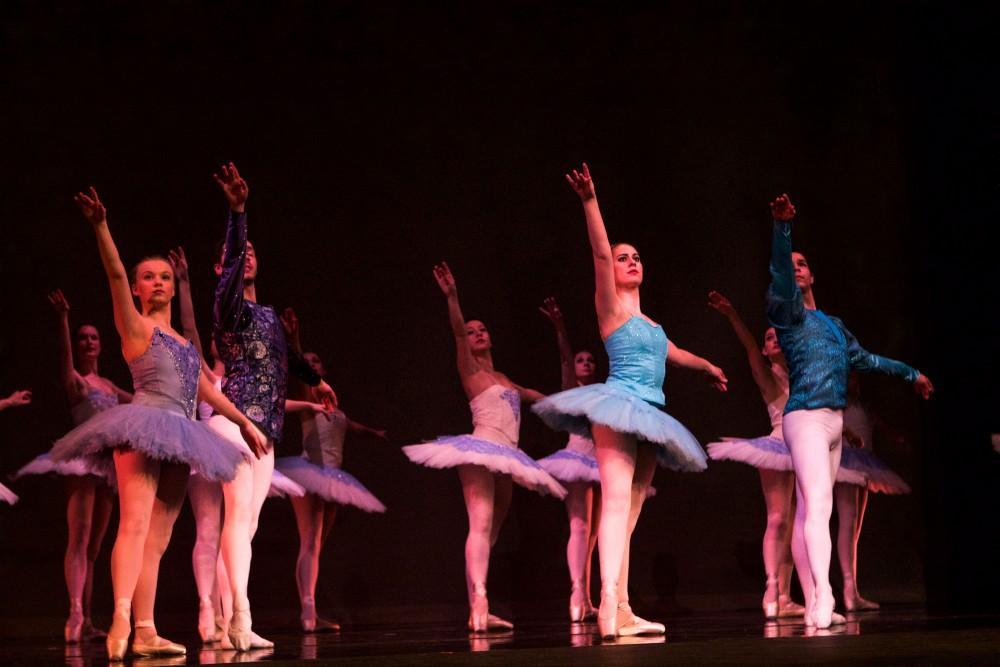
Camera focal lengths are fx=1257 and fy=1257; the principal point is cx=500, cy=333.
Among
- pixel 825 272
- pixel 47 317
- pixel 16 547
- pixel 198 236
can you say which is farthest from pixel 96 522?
pixel 825 272

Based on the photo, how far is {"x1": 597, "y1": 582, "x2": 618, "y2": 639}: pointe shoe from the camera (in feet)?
14.2

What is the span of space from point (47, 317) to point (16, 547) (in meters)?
1.22

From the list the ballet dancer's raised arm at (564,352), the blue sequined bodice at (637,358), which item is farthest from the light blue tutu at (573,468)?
the blue sequined bodice at (637,358)

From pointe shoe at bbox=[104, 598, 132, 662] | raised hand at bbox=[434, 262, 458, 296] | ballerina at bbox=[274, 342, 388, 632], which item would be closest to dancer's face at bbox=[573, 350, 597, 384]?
raised hand at bbox=[434, 262, 458, 296]

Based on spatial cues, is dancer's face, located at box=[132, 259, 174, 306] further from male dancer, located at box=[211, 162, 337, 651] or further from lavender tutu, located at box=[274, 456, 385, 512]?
lavender tutu, located at box=[274, 456, 385, 512]

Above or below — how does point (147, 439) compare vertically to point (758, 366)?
below

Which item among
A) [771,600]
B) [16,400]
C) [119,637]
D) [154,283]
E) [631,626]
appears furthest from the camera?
[771,600]

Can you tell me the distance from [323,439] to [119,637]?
2440 millimetres

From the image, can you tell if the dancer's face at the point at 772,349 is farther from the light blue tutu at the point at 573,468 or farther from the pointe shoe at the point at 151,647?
the pointe shoe at the point at 151,647

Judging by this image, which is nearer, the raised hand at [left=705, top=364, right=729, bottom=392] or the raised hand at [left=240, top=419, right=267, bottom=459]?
the raised hand at [left=240, top=419, right=267, bottom=459]

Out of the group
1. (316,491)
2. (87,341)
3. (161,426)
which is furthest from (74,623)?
(161,426)

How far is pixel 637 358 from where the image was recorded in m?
4.71

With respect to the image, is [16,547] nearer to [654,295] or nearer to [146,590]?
[146,590]

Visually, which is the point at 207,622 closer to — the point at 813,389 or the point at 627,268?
the point at 627,268
